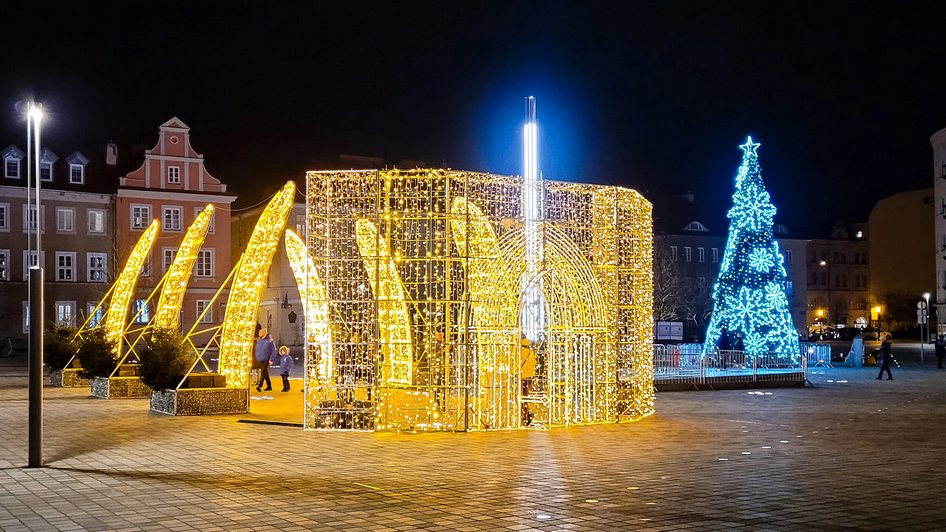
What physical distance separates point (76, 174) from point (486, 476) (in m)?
55.8

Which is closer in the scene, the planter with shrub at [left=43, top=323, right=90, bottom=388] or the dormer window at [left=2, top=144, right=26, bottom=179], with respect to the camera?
the planter with shrub at [left=43, top=323, right=90, bottom=388]

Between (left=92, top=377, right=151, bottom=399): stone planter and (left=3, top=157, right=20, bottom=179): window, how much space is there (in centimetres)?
3915

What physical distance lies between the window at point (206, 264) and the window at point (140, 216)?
4.20 meters

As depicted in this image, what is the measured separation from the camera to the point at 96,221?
62938 millimetres

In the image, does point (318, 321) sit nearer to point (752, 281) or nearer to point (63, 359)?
point (63, 359)

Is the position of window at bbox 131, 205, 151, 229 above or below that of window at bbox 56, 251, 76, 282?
above

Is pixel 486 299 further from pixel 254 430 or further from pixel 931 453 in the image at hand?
pixel 931 453

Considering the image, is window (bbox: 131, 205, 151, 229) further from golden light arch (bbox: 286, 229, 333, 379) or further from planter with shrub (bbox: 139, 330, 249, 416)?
golden light arch (bbox: 286, 229, 333, 379)

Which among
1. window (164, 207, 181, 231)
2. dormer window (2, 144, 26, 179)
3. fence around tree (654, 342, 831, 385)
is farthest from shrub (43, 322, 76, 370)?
dormer window (2, 144, 26, 179)

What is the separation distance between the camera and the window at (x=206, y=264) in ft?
214

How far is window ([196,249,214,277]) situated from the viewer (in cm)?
6531

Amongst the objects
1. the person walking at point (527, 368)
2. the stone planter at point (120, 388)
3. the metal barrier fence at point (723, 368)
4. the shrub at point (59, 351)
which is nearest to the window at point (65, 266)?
the shrub at point (59, 351)

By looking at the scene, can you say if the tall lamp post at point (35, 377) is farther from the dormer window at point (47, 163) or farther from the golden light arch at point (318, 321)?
the dormer window at point (47, 163)

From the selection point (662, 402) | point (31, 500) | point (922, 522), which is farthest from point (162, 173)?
point (922, 522)
